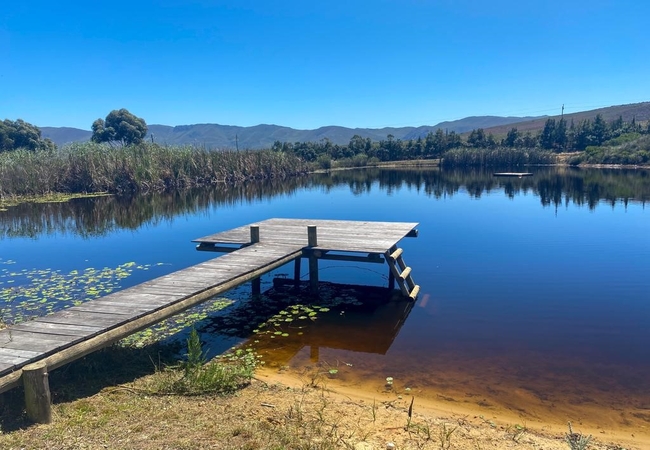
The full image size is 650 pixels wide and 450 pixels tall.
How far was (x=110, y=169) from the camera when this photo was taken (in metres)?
32.2

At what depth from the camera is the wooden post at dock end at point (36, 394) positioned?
4.45m

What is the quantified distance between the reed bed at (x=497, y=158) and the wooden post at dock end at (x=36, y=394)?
211 ft

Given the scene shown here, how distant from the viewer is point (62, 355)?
5.16 m

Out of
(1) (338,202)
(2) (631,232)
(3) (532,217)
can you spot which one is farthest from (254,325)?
(1) (338,202)

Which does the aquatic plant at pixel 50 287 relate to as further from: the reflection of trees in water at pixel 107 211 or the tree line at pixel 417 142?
the tree line at pixel 417 142

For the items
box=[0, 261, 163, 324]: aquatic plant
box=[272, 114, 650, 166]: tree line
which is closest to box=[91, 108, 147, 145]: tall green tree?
box=[272, 114, 650, 166]: tree line

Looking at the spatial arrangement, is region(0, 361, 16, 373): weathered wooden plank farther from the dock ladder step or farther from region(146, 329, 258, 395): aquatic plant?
the dock ladder step

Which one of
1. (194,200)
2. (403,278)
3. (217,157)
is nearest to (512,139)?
(217,157)

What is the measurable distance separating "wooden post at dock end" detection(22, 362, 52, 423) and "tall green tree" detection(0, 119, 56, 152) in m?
59.3

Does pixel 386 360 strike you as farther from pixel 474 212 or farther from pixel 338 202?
pixel 338 202

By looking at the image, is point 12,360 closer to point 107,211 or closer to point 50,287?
point 50,287

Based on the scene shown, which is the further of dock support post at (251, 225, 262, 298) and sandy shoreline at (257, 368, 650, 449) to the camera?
dock support post at (251, 225, 262, 298)

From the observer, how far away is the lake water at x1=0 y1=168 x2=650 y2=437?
260 inches

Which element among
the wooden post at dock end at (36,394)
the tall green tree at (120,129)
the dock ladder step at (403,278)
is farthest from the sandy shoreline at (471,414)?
the tall green tree at (120,129)
